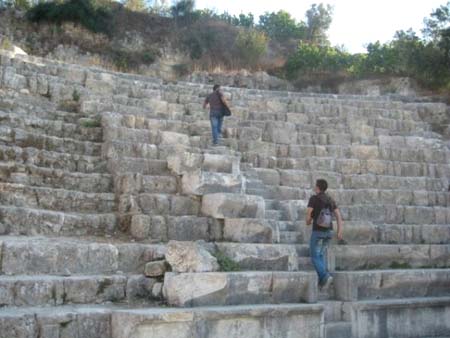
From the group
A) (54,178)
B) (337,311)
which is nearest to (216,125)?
(54,178)

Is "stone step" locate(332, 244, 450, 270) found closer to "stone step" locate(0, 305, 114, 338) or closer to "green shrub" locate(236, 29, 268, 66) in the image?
"stone step" locate(0, 305, 114, 338)

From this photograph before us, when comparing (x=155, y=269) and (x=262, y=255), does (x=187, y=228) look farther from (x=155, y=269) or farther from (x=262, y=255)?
(x=155, y=269)

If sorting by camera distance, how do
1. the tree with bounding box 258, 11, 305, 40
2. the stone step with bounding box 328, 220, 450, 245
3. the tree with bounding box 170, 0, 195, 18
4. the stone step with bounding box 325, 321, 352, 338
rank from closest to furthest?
1. the stone step with bounding box 325, 321, 352, 338
2. the stone step with bounding box 328, 220, 450, 245
3. the tree with bounding box 170, 0, 195, 18
4. the tree with bounding box 258, 11, 305, 40

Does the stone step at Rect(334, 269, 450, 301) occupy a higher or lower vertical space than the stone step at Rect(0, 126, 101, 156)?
lower

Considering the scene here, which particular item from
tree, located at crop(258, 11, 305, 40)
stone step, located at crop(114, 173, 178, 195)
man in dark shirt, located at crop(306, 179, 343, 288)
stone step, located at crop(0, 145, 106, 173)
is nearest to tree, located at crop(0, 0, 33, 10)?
tree, located at crop(258, 11, 305, 40)

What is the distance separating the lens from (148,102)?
1334 centimetres

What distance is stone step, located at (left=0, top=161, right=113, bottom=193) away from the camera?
8245 millimetres

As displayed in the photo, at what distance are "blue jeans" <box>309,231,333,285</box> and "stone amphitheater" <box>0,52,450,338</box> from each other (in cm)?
26

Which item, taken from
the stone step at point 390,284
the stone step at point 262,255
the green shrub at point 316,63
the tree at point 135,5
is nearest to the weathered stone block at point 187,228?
the stone step at point 262,255

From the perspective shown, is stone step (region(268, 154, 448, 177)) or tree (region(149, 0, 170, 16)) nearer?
stone step (region(268, 154, 448, 177))

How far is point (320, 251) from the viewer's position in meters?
7.96

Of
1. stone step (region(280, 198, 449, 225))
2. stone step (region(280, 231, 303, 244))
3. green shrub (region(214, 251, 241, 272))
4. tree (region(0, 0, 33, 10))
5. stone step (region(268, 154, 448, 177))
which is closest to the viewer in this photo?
green shrub (region(214, 251, 241, 272))

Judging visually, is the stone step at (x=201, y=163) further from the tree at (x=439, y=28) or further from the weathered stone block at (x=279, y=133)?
the tree at (x=439, y=28)

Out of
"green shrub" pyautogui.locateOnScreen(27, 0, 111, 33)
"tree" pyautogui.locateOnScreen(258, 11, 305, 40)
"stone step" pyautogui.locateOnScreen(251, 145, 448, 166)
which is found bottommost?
"stone step" pyautogui.locateOnScreen(251, 145, 448, 166)
